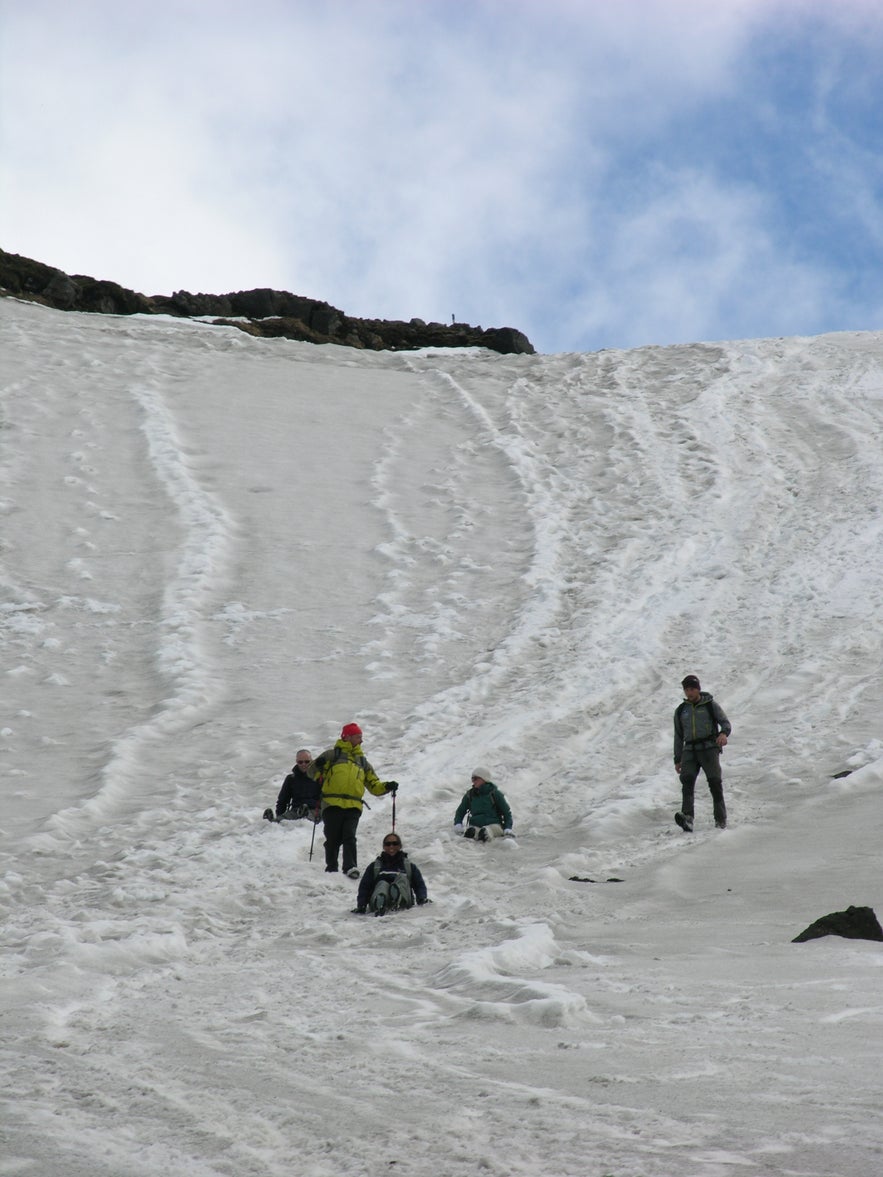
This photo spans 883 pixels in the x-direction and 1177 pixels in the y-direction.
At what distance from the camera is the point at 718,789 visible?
10602mm

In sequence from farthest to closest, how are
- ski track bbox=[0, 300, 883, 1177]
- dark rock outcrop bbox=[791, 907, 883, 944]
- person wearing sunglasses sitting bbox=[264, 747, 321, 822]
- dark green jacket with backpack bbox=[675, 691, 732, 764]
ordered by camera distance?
1. person wearing sunglasses sitting bbox=[264, 747, 321, 822]
2. dark green jacket with backpack bbox=[675, 691, 732, 764]
3. dark rock outcrop bbox=[791, 907, 883, 944]
4. ski track bbox=[0, 300, 883, 1177]

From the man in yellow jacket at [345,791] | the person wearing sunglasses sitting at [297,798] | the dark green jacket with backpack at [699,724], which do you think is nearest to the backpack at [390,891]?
the man in yellow jacket at [345,791]

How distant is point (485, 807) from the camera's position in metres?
10.8

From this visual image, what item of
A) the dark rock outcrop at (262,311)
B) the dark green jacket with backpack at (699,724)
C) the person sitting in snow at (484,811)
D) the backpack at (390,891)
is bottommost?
the backpack at (390,891)

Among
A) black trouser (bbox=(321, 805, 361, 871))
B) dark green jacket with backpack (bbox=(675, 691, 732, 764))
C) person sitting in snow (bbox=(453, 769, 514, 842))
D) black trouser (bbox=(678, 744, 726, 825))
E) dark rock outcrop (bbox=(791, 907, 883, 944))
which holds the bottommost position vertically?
dark rock outcrop (bbox=(791, 907, 883, 944))

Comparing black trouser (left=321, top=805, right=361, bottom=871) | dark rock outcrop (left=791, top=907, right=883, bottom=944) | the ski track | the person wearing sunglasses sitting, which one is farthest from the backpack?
dark rock outcrop (left=791, top=907, right=883, bottom=944)

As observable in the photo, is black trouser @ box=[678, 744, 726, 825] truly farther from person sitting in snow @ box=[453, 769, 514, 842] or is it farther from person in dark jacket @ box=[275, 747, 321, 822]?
person in dark jacket @ box=[275, 747, 321, 822]

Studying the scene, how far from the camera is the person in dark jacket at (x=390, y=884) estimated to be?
331 inches

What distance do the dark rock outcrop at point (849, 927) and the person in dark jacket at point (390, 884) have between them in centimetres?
284

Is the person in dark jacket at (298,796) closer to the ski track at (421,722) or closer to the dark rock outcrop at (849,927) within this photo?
the ski track at (421,722)

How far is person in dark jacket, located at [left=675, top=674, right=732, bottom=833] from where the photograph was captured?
34.8ft

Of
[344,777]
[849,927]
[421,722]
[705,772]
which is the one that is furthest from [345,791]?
[849,927]

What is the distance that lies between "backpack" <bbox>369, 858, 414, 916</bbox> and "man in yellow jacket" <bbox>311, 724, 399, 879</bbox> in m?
1.18

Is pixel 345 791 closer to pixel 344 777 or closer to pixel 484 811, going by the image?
pixel 344 777
